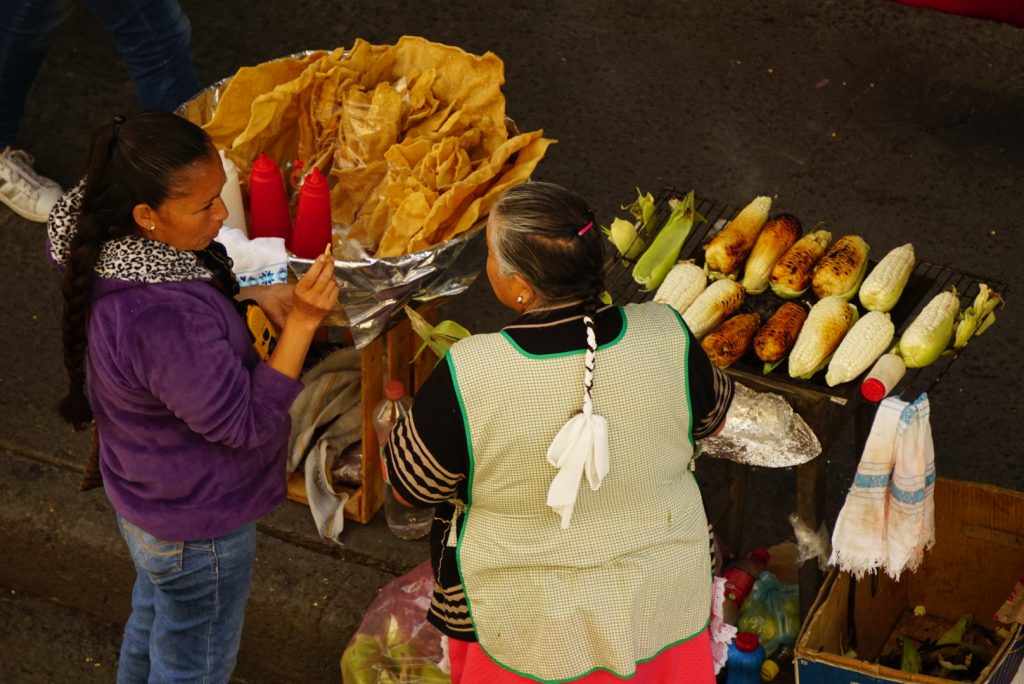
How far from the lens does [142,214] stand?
8.37ft

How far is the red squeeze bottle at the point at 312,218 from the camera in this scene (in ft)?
10.3

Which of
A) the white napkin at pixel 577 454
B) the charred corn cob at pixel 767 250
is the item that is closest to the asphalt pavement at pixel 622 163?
the charred corn cob at pixel 767 250

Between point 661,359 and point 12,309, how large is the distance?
3103 millimetres

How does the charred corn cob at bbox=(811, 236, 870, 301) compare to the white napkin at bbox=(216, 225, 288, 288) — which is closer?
the white napkin at bbox=(216, 225, 288, 288)

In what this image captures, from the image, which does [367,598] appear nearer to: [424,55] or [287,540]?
[287,540]

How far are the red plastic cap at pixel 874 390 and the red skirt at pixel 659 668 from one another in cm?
A: 66

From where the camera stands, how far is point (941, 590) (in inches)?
142

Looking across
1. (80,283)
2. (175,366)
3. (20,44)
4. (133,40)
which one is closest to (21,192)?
(20,44)

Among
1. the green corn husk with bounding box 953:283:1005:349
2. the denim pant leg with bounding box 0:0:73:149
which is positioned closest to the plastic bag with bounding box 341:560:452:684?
the green corn husk with bounding box 953:283:1005:349

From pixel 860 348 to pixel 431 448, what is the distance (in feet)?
3.82

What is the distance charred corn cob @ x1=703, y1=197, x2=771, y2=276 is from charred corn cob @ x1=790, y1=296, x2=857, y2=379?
0.87ft

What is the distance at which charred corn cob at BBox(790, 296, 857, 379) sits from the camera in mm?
3000

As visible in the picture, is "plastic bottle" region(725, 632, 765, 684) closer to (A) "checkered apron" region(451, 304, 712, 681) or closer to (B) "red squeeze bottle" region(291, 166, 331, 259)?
(A) "checkered apron" region(451, 304, 712, 681)

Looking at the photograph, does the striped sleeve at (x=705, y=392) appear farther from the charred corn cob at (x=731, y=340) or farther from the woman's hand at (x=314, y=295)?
the woman's hand at (x=314, y=295)
